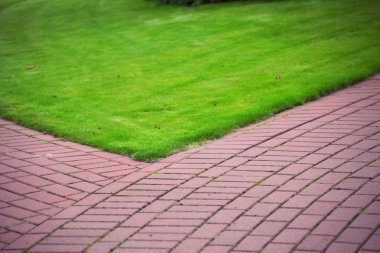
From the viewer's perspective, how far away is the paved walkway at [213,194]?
350 cm

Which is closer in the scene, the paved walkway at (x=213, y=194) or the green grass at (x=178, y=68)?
the paved walkway at (x=213, y=194)

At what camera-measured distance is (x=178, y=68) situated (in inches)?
345

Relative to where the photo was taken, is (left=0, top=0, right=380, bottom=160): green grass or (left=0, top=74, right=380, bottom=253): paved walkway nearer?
(left=0, top=74, right=380, bottom=253): paved walkway

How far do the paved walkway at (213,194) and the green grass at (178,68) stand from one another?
488 millimetres

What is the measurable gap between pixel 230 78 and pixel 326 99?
163 cm

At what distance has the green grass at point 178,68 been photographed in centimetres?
619

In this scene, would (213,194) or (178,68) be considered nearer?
(213,194)

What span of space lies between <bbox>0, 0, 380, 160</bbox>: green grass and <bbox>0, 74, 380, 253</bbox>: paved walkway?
49 cm

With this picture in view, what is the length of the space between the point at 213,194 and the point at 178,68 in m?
4.81

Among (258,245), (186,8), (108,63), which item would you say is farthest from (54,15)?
(258,245)

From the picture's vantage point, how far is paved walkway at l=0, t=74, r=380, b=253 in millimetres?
3496

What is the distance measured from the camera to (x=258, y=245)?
3350mm

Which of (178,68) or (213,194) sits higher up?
(178,68)

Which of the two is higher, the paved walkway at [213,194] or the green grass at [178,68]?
the green grass at [178,68]
